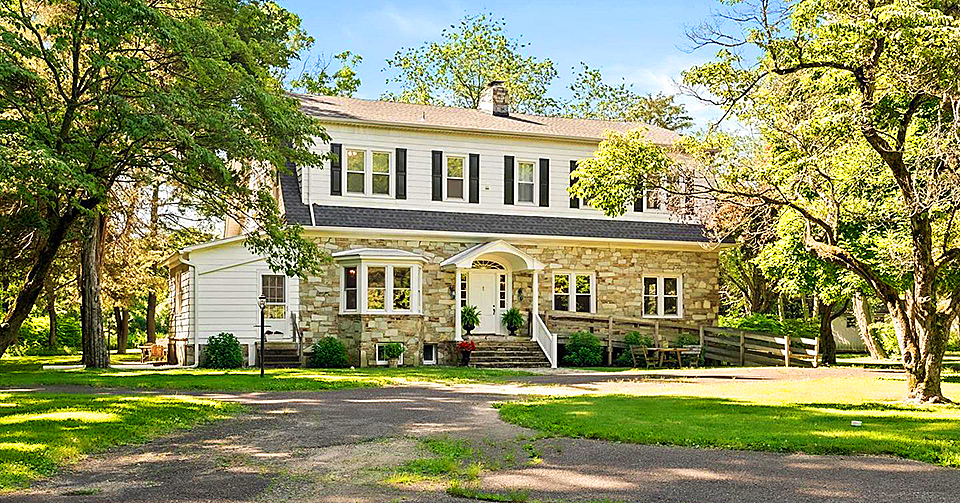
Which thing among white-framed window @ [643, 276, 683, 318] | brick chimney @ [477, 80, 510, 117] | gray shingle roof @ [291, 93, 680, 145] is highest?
brick chimney @ [477, 80, 510, 117]

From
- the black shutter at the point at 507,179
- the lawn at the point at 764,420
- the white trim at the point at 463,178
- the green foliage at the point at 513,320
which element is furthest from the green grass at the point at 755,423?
the black shutter at the point at 507,179

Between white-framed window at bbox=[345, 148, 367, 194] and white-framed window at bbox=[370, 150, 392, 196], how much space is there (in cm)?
23

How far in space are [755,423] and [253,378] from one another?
11.9 meters

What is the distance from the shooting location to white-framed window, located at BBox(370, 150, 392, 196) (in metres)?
28.1

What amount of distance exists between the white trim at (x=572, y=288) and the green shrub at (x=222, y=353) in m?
9.19

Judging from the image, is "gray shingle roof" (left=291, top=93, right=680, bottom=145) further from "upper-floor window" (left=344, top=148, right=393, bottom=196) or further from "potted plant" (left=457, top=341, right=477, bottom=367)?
"potted plant" (left=457, top=341, right=477, bottom=367)

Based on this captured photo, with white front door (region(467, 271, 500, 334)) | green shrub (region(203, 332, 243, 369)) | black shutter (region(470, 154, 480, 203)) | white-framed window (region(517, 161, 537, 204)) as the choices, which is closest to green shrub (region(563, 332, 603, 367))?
white front door (region(467, 271, 500, 334))

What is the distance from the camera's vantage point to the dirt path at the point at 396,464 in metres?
8.09

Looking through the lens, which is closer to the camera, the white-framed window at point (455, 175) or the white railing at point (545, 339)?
the white railing at point (545, 339)

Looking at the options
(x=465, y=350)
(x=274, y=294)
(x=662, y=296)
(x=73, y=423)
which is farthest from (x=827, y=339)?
(x=73, y=423)

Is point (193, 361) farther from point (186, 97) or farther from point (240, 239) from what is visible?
point (186, 97)

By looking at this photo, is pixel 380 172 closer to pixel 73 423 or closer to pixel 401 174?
pixel 401 174

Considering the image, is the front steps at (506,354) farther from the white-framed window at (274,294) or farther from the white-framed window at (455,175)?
the white-framed window at (274,294)

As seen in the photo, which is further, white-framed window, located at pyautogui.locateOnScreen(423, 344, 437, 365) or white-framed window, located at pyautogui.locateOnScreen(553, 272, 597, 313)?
white-framed window, located at pyautogui.locateOnScreen(553, 272, 597, 313)
